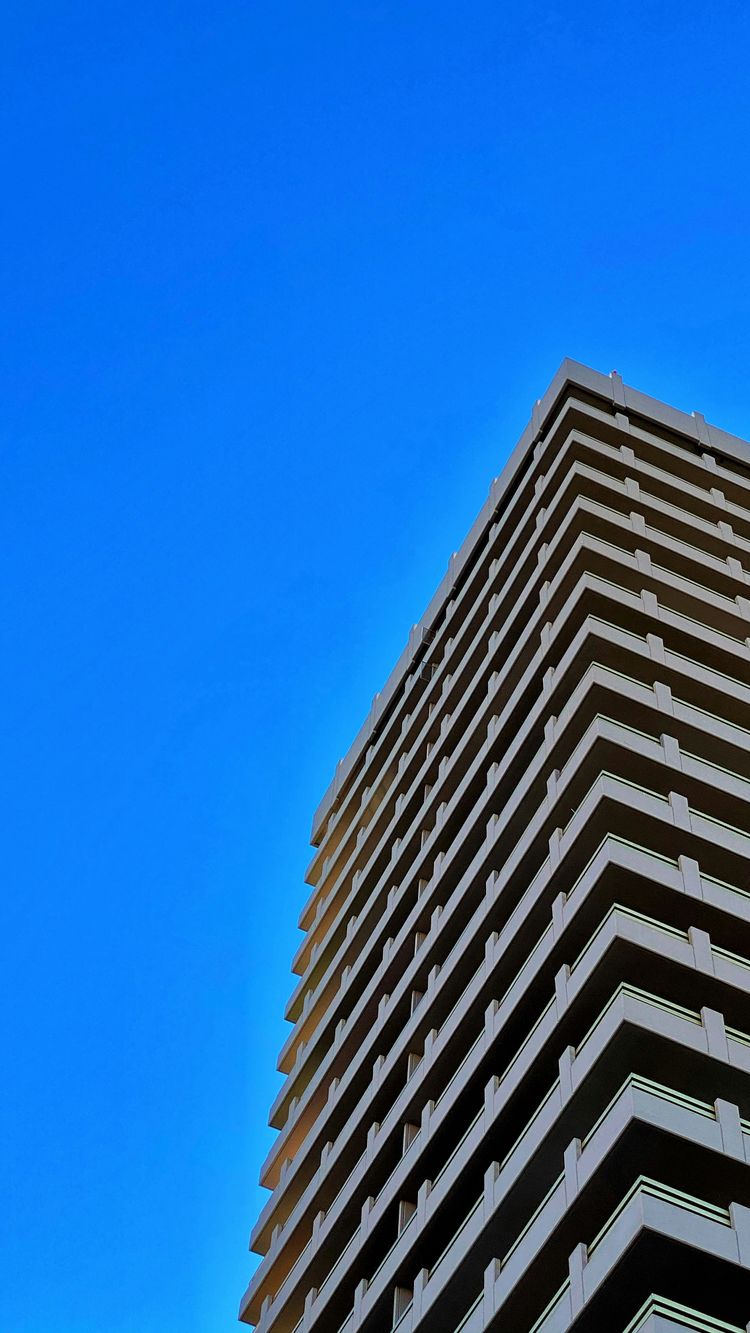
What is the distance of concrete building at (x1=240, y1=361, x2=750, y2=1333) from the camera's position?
20703 millimetres

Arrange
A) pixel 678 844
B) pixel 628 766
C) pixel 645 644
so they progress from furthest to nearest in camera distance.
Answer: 1. pixel 645 644
2. pixel 628 766
3. pixel 678 844

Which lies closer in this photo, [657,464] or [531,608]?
[531,608]

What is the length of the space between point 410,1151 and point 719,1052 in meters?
8.85

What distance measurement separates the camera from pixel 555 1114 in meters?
22.6

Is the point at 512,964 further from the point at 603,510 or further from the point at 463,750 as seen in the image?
the point at 603,510

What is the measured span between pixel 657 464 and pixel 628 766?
17.4 m

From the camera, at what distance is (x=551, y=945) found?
26125 mm

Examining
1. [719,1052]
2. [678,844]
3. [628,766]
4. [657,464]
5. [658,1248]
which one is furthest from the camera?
[657,464]

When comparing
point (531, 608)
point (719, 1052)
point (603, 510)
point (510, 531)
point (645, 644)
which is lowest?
point (719, 1052)

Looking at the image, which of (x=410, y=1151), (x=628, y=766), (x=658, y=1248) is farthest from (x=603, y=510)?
(x=658, y=1248)

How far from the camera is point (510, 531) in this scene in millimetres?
45875

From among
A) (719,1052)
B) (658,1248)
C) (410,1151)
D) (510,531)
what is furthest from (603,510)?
(658,1248)

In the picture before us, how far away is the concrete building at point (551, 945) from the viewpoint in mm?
20703

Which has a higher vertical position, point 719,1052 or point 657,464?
point 657,464
